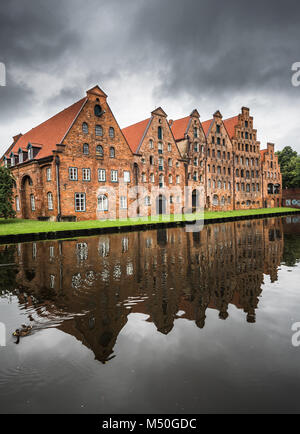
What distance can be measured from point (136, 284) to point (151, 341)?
309cm

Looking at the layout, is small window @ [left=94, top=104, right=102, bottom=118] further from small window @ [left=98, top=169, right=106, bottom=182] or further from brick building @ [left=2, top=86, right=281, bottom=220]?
small window @ [left=98, top=169, right=106, bottom=182]

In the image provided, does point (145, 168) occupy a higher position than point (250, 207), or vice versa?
point (145, 168)

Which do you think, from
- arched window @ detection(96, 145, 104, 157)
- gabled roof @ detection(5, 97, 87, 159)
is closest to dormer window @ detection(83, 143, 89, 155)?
arched window @ detection(96, 145, 104, 157)

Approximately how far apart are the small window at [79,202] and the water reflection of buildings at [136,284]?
1698cm

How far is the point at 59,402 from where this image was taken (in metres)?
3.20

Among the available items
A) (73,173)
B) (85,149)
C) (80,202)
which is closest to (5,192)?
(73,173)

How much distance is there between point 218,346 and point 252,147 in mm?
56757

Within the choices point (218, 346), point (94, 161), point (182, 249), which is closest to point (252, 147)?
point (94, 161)

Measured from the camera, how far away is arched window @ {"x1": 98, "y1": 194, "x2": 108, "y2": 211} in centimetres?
3186

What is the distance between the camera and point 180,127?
151 ft

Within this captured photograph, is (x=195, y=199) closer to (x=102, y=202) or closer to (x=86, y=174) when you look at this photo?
(x=102, y=202)

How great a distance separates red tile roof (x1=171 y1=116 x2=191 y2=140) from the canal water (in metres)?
38.7
